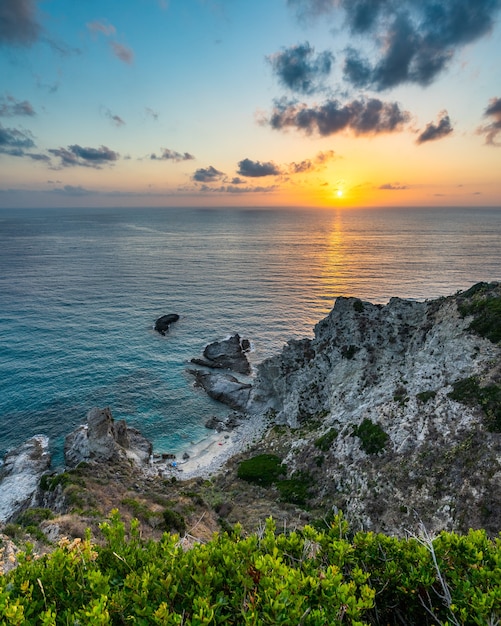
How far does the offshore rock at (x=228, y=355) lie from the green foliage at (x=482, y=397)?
42712mm

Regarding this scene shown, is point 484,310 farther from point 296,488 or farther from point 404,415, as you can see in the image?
point 296,488

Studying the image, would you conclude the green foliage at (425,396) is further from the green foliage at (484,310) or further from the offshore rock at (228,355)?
the offshore rock at (228,355)

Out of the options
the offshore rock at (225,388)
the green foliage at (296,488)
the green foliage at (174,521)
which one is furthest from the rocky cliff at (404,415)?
the green foliage at (174,521)

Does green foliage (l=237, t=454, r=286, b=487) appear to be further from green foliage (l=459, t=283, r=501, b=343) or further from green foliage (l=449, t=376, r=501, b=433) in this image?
green foliage (l=459, t=283, r=501, b=343)

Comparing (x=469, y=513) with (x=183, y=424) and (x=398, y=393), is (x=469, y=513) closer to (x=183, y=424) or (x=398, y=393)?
(x=398, y=393)

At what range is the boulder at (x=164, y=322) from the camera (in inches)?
3287

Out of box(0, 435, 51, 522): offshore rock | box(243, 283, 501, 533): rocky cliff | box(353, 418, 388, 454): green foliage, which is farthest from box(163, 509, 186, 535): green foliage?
box(353, 418, 388, 454): green foliage

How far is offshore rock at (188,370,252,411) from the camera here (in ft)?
201

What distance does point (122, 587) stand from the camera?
862 cm

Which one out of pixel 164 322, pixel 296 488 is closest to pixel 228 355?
pixel 164 322

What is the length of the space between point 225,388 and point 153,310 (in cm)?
4061

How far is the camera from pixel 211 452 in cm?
5006

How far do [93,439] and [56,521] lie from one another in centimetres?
1933

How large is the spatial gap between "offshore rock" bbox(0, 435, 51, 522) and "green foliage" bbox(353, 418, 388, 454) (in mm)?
33826
